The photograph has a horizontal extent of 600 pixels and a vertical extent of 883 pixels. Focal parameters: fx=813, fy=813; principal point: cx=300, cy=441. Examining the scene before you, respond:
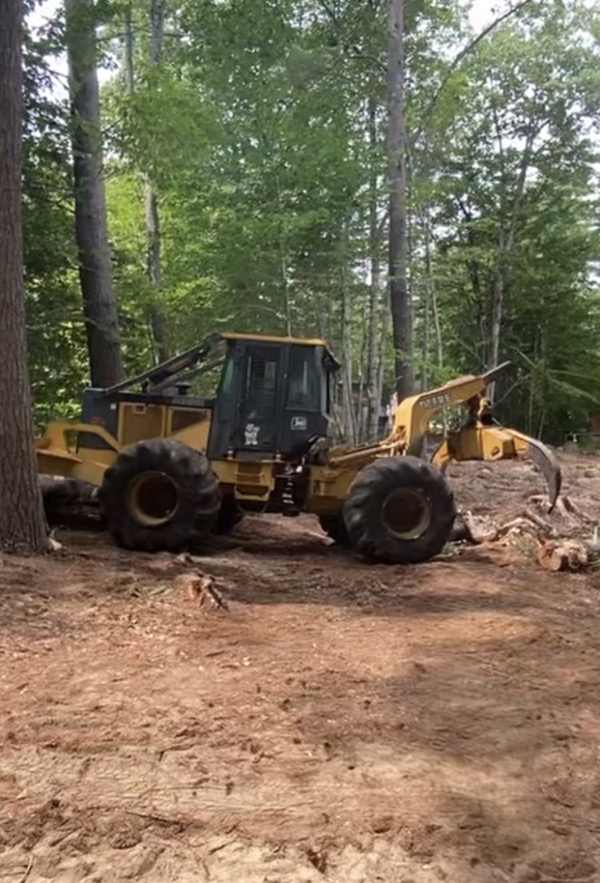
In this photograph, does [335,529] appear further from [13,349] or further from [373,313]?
[373,313]

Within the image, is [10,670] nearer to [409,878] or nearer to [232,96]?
[409,878]

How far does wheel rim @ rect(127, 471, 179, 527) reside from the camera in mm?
7508

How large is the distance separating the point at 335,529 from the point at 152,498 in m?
2.11

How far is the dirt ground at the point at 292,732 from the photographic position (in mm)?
2555

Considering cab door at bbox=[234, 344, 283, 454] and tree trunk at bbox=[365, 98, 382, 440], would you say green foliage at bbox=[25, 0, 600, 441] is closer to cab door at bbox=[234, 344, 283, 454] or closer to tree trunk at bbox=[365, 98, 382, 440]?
tree trunk at bbox=[365, 98, 382, 440]

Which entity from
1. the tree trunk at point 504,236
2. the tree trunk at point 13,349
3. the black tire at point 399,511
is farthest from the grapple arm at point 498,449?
the tree trunk at point 504,236

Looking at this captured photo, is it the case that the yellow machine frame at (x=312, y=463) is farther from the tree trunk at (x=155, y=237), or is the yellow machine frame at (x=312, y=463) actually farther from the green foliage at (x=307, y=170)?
the tree trunk at (x=155, y=237)

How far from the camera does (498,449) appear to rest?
7844 millimetres

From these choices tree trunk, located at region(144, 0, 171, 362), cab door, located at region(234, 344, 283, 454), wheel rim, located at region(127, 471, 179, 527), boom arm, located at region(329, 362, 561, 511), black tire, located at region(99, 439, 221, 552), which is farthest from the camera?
tree trunk, located at region(144, 0, 171, 362)

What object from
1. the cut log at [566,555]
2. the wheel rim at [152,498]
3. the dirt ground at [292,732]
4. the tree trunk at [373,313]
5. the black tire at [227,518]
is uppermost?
the tree trunk at [373,313]

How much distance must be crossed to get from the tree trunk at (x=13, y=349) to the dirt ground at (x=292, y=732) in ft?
1.47

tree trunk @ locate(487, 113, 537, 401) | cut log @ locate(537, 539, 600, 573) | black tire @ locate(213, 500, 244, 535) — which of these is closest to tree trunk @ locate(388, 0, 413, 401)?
black tire @ locate(213, 500, 244, 535)

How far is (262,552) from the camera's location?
322 inches

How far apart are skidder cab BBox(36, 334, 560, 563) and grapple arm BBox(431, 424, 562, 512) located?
13 millimetres
